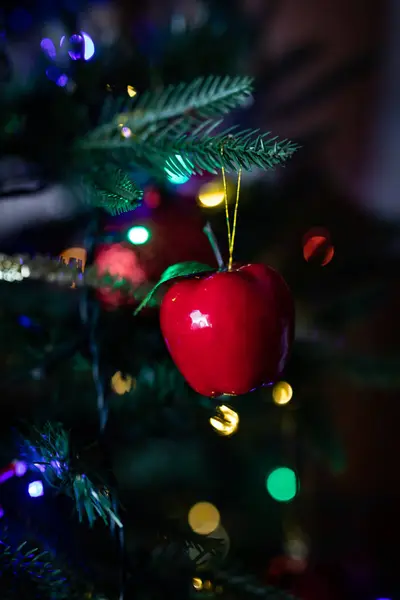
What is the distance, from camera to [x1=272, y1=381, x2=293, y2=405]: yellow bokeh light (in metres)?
0.57

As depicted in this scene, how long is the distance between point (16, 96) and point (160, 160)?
0.15 metres

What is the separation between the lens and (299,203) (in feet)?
2.17

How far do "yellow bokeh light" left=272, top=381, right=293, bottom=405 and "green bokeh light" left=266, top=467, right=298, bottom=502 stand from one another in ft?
0.70

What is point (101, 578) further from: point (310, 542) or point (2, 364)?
point (310, 542)

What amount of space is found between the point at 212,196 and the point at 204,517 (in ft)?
1.61

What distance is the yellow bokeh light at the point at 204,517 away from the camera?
0.77 metres

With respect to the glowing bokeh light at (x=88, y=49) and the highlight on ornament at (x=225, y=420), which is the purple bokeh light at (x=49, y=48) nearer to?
the glowing bokeh light at (x=88, y=49)

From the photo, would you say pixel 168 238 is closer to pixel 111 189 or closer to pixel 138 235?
pixel 138 235

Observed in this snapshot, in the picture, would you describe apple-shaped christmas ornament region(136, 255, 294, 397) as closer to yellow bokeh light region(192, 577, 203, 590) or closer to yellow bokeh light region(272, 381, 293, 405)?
yellow bokeh light region(192, 577, 203, 590)

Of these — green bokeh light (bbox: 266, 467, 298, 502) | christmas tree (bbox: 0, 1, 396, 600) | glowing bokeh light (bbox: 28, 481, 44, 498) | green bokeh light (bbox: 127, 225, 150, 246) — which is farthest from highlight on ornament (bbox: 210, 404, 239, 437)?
green bokeh light (bbox: 266, 467, 298, 502)

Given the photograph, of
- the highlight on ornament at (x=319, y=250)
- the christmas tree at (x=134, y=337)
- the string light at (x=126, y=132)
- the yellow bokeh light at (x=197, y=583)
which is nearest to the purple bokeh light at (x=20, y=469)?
the christmas tree at (x=134, y=337)

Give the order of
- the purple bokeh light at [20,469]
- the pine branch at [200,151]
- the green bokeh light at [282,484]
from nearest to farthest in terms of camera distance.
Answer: the pine branch at [200,151] → the purple bokeh light at [20,469] → the green bokeh light at [282,484]

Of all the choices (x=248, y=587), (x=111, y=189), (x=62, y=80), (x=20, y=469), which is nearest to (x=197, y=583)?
(x=248, y=587)

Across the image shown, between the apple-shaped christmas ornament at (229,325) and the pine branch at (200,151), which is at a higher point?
the pine branch at (200,151)
